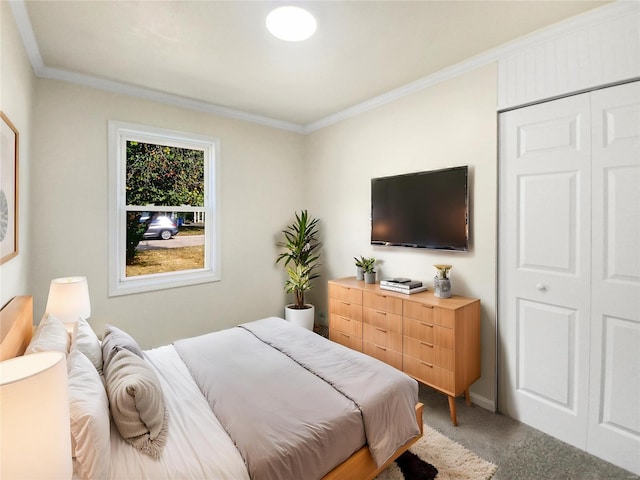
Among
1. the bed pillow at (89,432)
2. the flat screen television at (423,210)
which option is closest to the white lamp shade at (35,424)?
the bed pillow at (89,432)

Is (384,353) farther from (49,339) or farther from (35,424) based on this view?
(35,424)

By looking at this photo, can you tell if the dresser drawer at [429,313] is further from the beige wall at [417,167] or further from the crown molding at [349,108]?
the crown molding at [349,108]

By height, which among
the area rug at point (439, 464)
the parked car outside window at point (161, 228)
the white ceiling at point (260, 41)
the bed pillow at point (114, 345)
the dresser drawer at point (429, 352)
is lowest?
the area rug at point (439, 464)

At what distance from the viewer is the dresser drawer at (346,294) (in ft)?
9.96

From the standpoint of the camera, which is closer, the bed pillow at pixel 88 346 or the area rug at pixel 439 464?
the bed pillow at pixel 88 346

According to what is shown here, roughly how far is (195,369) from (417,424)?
1.36 metres

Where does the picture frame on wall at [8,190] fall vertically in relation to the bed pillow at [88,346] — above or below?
above

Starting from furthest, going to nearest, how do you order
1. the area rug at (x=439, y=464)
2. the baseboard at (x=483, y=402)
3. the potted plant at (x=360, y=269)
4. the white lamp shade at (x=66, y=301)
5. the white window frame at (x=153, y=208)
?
1. the potted plant at (x=360, y=269)
2. the white window frame at (x=153, y=208)
3. the baseboard at (x=483, y=402)
4. the white lamp shade at (x=66, y=301)
5. the area rug at (x=439, y=464)

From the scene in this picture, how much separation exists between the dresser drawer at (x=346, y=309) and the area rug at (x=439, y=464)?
1153 mm

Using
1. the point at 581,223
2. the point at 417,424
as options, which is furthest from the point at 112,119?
the point at 581,223

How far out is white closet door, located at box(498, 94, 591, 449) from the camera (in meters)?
2.06

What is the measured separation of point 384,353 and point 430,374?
44cm

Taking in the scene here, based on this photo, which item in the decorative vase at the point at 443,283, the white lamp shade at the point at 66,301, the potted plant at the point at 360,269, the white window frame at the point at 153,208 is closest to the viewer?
the white lamp shade at the point at 66,301

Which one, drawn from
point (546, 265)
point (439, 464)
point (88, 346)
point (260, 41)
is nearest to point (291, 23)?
point (260, 41)
